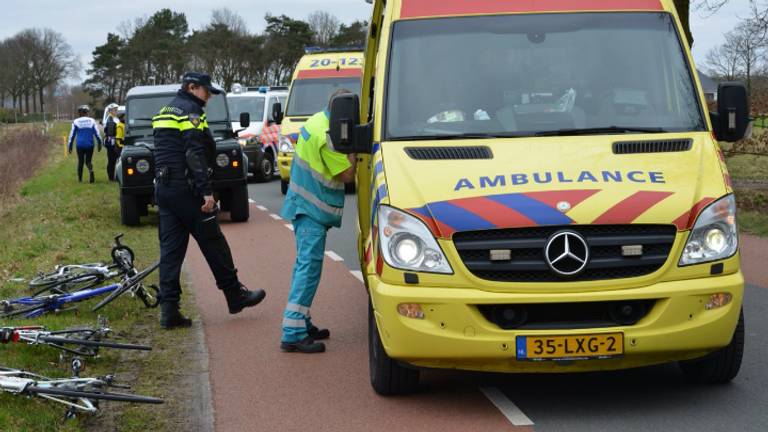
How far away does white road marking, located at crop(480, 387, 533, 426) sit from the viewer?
5.92 m

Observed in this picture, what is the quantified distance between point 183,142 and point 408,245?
358 cm

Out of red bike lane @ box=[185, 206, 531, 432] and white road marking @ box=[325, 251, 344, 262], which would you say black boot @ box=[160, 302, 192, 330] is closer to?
red bike lane @ box=[185, 206, 531, 432]

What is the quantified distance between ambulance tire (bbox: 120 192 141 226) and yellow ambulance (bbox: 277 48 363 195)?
17.5ft

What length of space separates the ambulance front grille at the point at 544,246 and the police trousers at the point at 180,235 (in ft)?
12.1

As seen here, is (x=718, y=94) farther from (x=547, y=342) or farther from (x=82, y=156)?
(x=82, y=156)

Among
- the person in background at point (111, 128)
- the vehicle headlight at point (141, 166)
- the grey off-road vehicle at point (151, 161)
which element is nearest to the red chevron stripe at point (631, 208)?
the grey off-road vehicle at point (151, 161)

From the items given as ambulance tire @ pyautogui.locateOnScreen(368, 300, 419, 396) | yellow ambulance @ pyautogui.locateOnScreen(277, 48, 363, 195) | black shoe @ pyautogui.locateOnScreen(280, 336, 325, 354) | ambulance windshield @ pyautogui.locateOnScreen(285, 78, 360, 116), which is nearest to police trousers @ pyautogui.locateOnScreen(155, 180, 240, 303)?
black shoe @ pyautogui.locateOnScreen(280, 336, 325, 354)

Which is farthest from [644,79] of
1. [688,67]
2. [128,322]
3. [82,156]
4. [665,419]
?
[82,156]

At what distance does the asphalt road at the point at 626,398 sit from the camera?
5789mm

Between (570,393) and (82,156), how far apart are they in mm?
21986

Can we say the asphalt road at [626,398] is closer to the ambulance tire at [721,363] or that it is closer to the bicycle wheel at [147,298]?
the ambulance tire at [721,363]

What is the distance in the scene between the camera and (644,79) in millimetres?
6781

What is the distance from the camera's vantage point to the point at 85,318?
9.11m

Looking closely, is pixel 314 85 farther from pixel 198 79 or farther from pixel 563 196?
pixel 563 196
